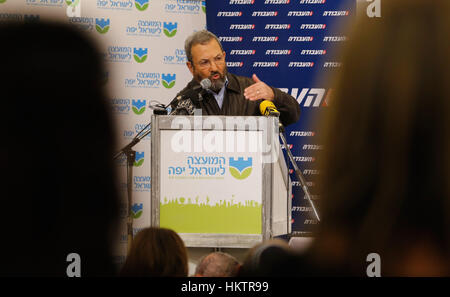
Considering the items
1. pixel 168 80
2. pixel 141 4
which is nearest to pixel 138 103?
pixel 168 80

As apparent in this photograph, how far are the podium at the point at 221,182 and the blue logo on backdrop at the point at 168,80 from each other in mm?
2927

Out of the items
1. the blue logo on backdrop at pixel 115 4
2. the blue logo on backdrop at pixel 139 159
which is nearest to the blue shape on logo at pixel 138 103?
the blue logo on backdrop at pixel 139 159

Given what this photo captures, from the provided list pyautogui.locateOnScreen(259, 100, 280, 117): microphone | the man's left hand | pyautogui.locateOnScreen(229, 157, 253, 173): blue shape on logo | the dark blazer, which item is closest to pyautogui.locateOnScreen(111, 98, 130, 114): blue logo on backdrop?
the dark blazer

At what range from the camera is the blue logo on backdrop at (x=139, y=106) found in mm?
5664

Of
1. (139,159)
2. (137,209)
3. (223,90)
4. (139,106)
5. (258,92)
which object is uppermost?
(139,106)

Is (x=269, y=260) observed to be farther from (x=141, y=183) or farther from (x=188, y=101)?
(x=141, y=183)

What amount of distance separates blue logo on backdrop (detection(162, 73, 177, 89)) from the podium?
293 cm
